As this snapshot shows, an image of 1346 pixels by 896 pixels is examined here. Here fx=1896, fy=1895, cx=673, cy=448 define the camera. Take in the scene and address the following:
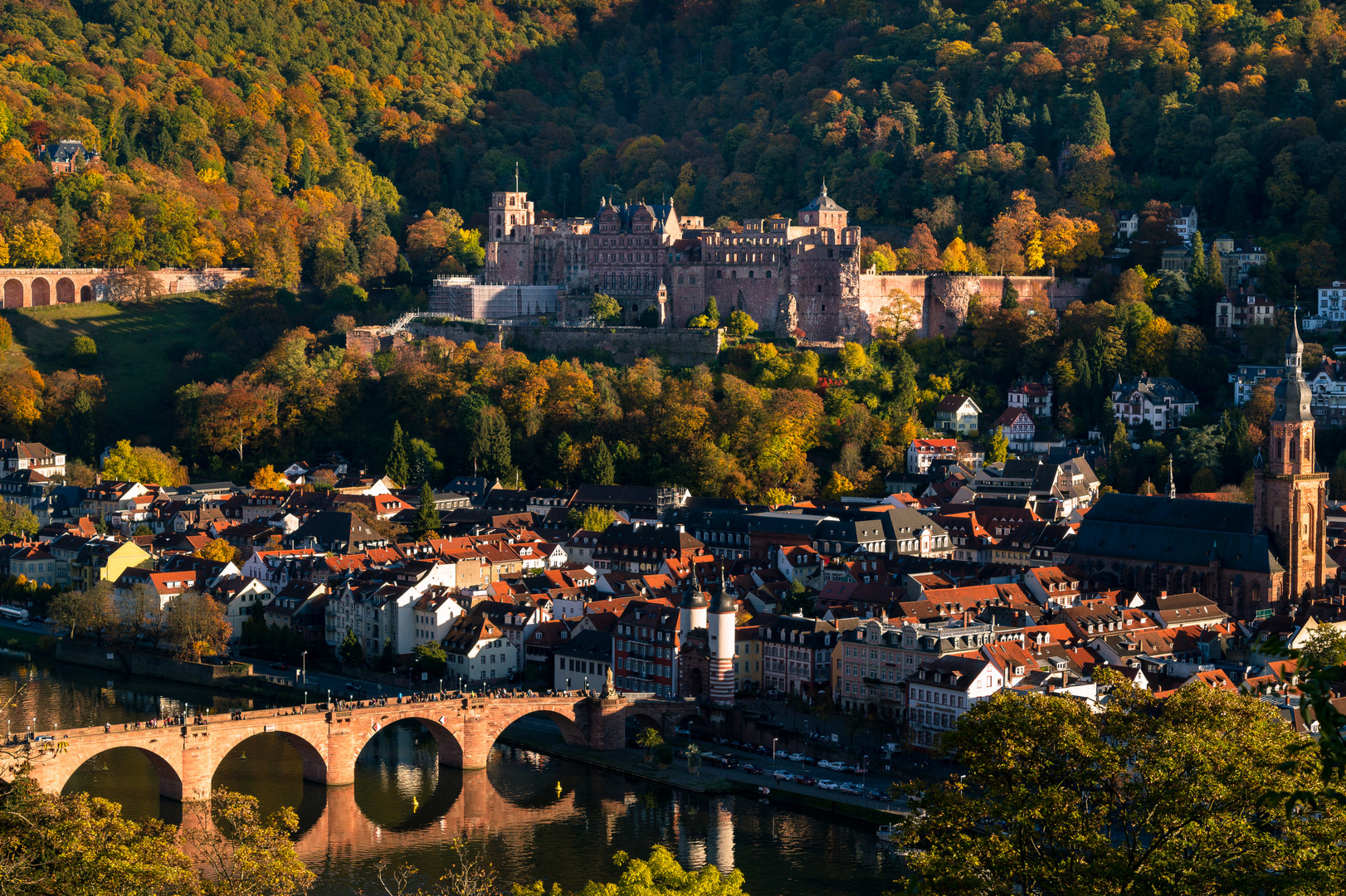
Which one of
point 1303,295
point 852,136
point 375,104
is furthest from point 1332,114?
point 375,104

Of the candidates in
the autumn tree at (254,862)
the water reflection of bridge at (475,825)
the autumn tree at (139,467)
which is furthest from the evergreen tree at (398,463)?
the autumn tree at (254,862)

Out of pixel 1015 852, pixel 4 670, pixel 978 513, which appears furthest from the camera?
pixel 978 513

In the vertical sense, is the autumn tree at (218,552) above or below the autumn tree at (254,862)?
above

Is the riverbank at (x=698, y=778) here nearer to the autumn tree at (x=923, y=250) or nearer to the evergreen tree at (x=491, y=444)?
the evergreen tree at (x=491, y=444)

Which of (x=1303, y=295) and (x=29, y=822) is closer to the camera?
(x=29, y=822)

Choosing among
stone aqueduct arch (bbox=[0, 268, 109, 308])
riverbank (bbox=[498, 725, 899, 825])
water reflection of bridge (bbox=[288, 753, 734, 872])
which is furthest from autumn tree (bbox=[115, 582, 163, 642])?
stone aqueduct arch (bbox=[0, 268, 109, 308])

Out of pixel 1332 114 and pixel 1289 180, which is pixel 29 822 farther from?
pixel 1332 114

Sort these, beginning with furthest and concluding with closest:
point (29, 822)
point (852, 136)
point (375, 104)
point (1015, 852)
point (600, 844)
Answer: point (375, 104) → point (852, 136) → point (600, 844) → point (1015, 852) → point (29, 822)

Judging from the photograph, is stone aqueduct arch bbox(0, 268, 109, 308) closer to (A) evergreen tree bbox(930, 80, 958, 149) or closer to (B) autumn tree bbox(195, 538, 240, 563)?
(B) autumn tree bbox(195, 538, 240, 563)
